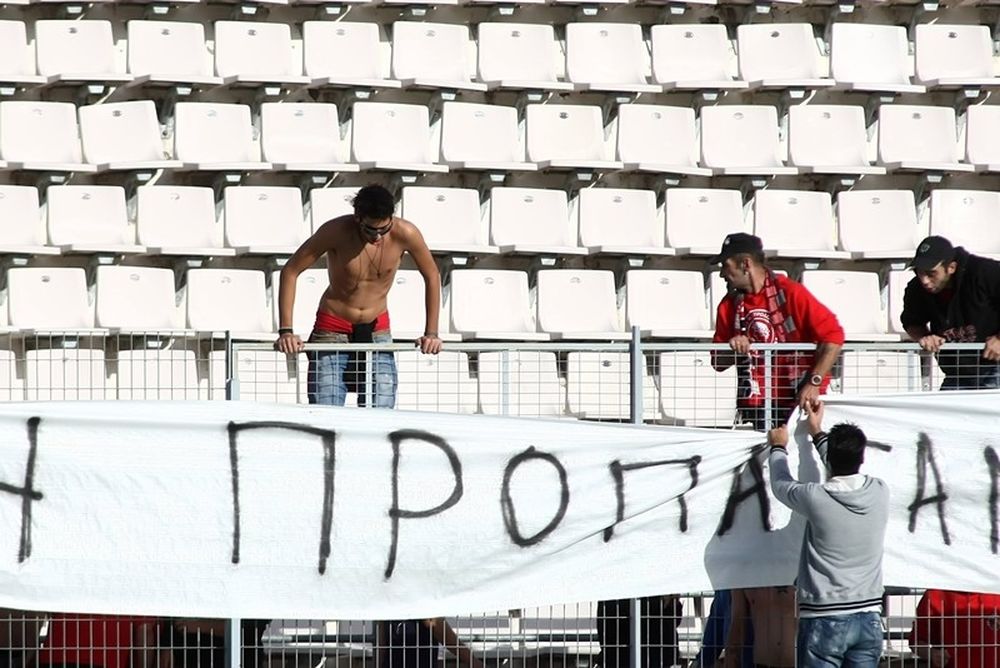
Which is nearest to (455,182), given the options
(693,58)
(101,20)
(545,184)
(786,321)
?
(545,184)

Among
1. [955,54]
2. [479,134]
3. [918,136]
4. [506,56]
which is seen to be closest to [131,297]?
[479,134]

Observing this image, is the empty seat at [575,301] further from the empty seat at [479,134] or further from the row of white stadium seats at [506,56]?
the row of white stadium seats at [506,56]

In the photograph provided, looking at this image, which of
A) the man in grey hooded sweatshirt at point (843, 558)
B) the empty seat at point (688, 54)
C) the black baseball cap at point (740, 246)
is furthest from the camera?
the empty seat at point (688, 54)

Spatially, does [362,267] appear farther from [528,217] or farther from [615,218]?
[615,218]

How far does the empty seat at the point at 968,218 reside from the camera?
9.60 metres

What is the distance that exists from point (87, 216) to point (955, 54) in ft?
18.4

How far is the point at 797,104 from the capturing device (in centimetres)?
1006

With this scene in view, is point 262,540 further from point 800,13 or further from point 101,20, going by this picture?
point 800,13

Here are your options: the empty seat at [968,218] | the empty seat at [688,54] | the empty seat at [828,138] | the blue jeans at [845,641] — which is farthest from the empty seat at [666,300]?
the blue jeans at [845,641]

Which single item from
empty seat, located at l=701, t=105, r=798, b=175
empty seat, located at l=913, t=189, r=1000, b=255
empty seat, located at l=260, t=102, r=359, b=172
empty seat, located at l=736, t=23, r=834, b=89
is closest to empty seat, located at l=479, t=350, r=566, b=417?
empty seat, located at l=260, t=102, r=359, b=172

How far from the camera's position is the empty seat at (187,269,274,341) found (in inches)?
350

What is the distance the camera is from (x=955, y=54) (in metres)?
10.0

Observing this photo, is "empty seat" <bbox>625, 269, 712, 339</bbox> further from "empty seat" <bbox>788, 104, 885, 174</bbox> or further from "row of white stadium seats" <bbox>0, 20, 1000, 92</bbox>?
"row of white stadium seats" <bbox>0, 20, 1000, 92</bbox>

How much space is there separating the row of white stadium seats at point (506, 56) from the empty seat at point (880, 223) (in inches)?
31.2
